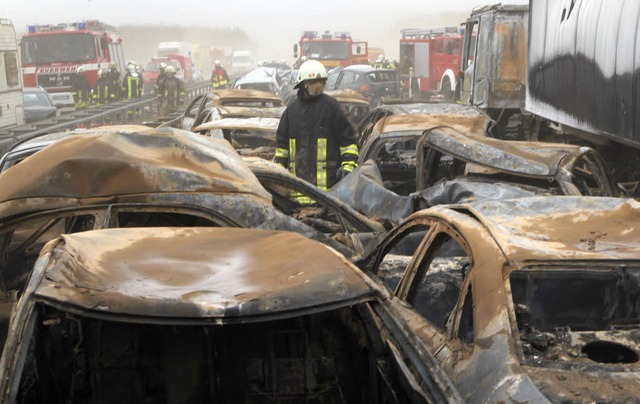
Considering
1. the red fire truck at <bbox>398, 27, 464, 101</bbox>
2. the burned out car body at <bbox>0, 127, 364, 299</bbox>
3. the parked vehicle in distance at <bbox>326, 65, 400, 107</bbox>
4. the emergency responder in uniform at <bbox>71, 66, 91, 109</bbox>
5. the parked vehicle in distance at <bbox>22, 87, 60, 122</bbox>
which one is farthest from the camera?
the red fire truck at <bbox>398, 27, 464, 101</bbox>

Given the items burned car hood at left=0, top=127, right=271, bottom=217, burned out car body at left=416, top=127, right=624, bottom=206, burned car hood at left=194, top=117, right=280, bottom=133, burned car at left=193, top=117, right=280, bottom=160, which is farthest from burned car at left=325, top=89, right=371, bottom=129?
burned car hood at left=0, top=127, right=271, bottom=217

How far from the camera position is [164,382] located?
11.9 ft

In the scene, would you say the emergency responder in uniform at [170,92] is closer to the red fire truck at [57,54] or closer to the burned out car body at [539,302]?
the red fire truck at [57,54]

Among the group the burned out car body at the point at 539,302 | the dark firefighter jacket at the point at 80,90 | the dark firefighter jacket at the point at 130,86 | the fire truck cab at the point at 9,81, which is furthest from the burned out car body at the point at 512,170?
the dark firefighter jacket at the point at 130,86

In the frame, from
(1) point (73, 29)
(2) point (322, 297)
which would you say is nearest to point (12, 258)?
(2) point (322, 297)

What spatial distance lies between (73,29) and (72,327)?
26.5m

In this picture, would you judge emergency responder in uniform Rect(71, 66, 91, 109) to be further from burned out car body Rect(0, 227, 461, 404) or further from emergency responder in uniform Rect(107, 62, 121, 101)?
burned out car body Rect(0, 227, 461, 404)

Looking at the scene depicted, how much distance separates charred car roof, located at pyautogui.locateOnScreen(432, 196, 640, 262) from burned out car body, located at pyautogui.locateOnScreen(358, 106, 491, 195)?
4307 millimetres

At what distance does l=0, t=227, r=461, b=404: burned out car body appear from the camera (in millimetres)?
3145

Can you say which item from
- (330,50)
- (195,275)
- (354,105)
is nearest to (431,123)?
(195,275)

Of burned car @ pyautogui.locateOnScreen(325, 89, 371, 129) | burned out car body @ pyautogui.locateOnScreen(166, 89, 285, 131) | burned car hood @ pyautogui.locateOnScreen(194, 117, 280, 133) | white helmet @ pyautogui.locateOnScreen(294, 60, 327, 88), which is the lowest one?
burned car @ pyautogui.locateOnScreen(325, 89, 371, 129)

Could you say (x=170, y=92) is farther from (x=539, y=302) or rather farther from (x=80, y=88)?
(x=539, y=302)

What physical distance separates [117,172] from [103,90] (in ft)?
75.8

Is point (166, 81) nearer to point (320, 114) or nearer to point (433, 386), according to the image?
point (320, 114)
